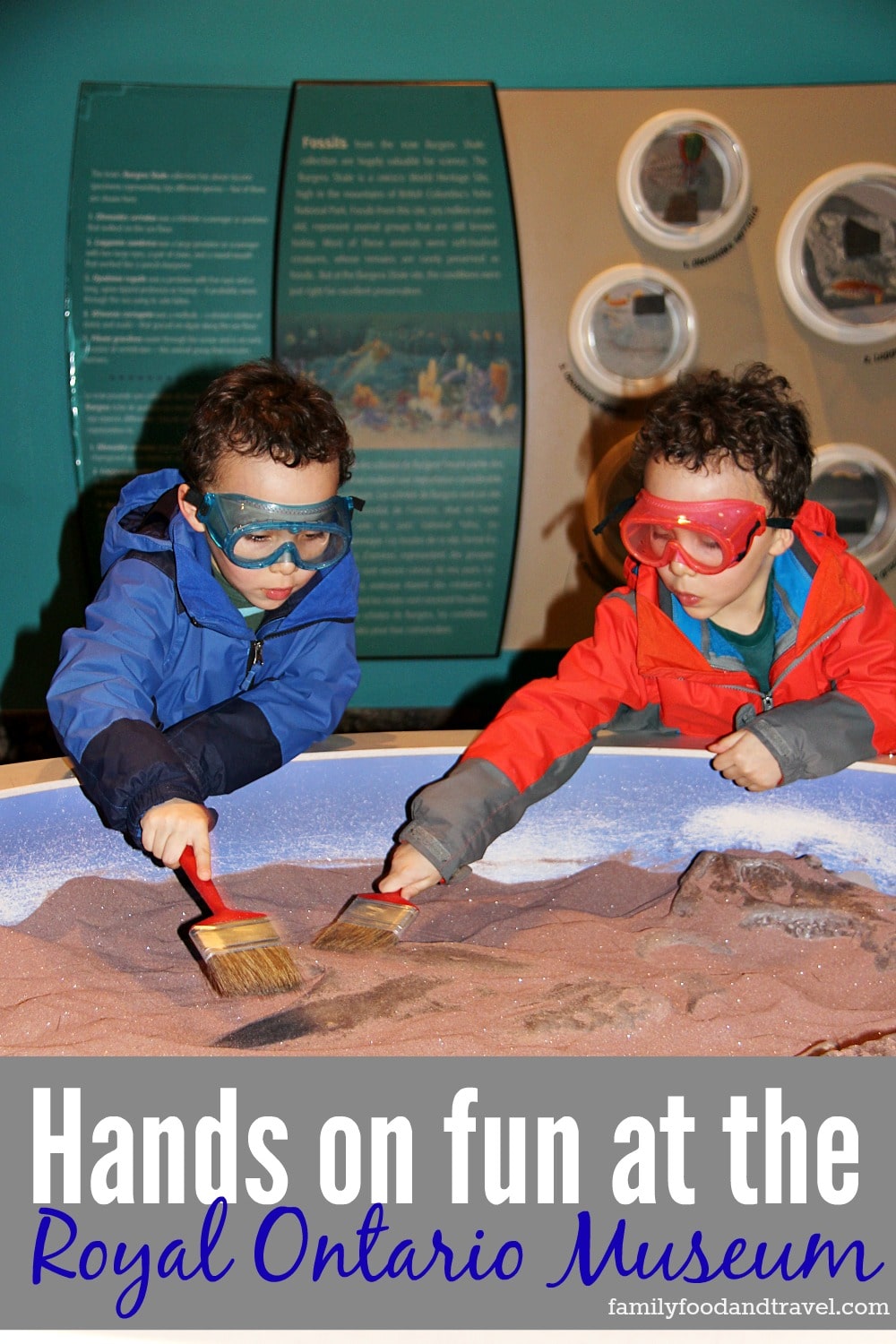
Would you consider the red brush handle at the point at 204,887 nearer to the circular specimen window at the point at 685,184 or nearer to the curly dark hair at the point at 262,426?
the curly dark hair at the point at 262,426

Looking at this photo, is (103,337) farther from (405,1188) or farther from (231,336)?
(405,1188)

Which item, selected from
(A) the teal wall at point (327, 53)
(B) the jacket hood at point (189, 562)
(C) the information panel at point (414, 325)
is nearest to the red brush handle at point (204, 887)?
(B) the jacket hood at point (189, 562)

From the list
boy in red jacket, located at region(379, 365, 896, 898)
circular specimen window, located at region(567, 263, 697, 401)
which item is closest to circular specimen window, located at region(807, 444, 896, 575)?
circular specimen window, located at region(567, 263, 697, 401)

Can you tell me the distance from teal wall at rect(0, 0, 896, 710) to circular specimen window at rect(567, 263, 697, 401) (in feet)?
2.01

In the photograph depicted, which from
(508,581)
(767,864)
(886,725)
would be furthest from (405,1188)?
(508,581)

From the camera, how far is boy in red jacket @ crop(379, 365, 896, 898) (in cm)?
203

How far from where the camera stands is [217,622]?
2141 millimetres

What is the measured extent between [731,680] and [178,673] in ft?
3.48

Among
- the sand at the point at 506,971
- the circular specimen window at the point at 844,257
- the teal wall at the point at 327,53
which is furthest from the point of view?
the circular specimen window at the point at 844,257

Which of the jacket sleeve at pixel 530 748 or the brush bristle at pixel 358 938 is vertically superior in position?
the jacket sleeve at pixel 530 748

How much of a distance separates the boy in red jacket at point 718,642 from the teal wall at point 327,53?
2.01 m

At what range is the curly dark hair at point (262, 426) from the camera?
197 cm

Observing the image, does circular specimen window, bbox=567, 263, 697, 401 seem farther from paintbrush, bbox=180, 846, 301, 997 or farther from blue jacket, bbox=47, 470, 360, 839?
paintbrush, bbox=180, 846, 301, 997

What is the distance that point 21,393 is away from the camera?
389cm
